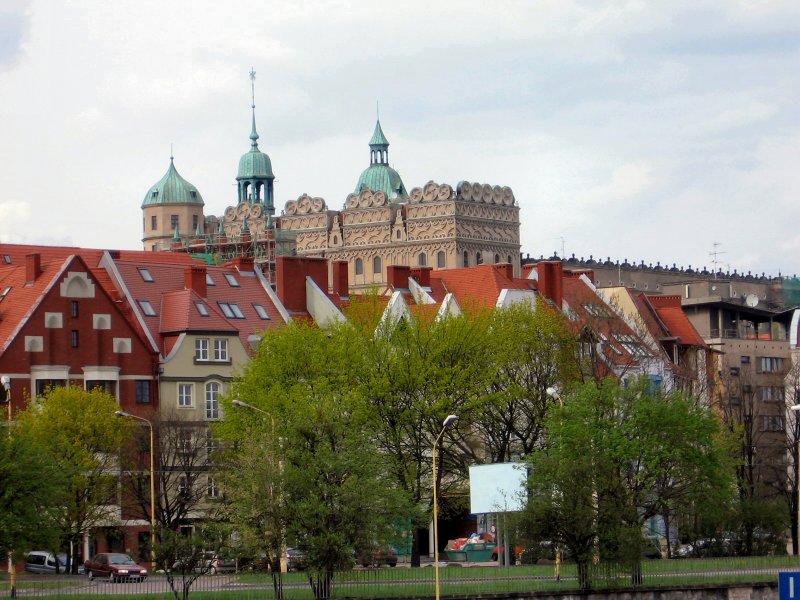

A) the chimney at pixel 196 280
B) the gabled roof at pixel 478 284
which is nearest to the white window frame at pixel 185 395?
the chimney at pixel 196 280

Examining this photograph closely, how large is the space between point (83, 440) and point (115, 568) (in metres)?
9.83

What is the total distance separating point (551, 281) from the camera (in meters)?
126

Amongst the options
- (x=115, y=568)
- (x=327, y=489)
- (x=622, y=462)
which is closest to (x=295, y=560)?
(x=327, y=489)

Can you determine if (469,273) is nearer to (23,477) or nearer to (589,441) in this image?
(589,441)

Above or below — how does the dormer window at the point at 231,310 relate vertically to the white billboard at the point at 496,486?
above

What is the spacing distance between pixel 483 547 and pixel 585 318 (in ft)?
70.9

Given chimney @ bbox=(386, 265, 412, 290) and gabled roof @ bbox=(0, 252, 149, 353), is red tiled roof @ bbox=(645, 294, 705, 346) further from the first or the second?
gabled roof @ bbox=(0, 252, 149, 353)

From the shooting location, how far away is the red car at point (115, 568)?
275 feet

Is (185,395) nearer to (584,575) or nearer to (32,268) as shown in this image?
(32,268)

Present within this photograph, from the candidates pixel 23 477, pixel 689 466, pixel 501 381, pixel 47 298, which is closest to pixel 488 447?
pixel 501 381

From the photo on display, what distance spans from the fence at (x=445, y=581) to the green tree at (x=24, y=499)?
195cm

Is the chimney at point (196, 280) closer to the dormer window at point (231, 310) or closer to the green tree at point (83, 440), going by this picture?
the dormer window at point (231, 310)

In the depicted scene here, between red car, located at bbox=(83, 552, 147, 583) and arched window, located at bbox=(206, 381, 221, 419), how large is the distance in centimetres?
1857

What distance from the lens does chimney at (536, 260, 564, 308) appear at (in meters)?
125
